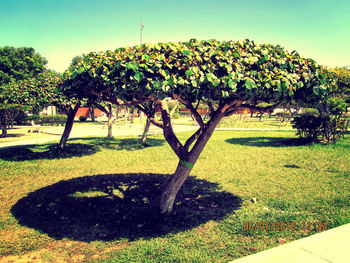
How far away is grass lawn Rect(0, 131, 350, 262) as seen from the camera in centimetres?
366

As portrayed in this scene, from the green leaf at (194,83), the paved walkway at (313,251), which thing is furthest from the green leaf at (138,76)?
the paved walkway at (313,251)

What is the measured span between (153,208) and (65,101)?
665 cm

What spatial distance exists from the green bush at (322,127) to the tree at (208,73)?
956cm

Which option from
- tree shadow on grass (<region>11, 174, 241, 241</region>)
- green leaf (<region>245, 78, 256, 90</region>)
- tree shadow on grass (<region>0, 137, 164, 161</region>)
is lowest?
tree shadow on grass (<region>11, 174, 241, 241</region>)

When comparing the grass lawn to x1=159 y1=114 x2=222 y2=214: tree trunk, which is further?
x1=159 y1=114 x2=222 y2=214: tree trunk

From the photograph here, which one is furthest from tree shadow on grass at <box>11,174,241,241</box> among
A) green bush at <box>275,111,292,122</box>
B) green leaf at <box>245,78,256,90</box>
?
green bush at <box>275,111,292,122</box>

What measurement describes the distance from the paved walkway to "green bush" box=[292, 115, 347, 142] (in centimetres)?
1049

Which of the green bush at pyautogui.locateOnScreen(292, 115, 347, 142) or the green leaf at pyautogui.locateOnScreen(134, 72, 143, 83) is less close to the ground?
the green leaf at pyautogui.locateOnScreen(134, 72, 143, 83)

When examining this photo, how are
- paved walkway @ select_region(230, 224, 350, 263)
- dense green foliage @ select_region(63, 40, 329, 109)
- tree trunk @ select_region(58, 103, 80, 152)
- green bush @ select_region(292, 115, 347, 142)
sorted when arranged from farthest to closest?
green bush @ select_region(292, 115, 347, 142) → tree trunk @ select_region(58, 103, 80, 152) → dense green foliage @ select_region(63, 40, 329, 109) → paved walkway @ select_region(230, 224, 350, 263)

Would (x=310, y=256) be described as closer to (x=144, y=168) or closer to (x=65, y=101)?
(x=144, y=168)

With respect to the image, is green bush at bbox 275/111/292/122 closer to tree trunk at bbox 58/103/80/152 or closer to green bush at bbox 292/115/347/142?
green bush at bbox 292/115/347/142

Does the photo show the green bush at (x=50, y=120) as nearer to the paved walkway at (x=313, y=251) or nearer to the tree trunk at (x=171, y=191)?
the tree trunk at (x=171, y=191)

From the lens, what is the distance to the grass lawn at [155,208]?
366 centimetres

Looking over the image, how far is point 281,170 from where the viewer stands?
8117 millimetres
